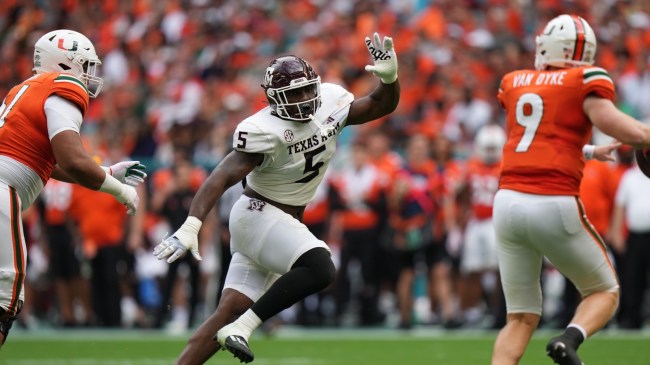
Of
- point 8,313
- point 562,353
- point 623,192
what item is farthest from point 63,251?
point 562,353

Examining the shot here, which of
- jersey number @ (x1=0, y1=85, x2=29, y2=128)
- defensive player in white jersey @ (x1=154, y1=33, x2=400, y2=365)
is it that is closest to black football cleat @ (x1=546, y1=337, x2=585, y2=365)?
defensive player in white jersey @ (x1=154, y1=33, x2=400, y2=365)

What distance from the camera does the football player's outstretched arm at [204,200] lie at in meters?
5.92

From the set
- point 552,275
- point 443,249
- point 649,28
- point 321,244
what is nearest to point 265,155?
point 321,244

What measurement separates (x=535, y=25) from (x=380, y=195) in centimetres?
434

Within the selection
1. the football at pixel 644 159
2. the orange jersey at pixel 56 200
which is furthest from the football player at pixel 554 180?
the orange jersey at pixel 56 200

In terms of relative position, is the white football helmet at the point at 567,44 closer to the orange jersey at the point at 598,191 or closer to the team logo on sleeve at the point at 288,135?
the team logo on sleeve at the point at 288,135

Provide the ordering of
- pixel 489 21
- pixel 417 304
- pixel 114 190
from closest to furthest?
pixel 114 190 → pixel 417 304 → pixel 489 21

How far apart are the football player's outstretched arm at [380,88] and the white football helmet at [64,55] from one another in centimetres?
161

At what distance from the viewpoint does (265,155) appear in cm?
637

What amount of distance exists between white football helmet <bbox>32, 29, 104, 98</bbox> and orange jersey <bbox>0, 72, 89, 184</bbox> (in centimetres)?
22

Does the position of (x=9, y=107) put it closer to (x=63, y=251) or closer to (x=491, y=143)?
(x=491, y=143)

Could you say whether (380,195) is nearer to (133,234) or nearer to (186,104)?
(133,234)

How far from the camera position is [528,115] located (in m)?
6.14

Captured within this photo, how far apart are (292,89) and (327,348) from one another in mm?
4691
